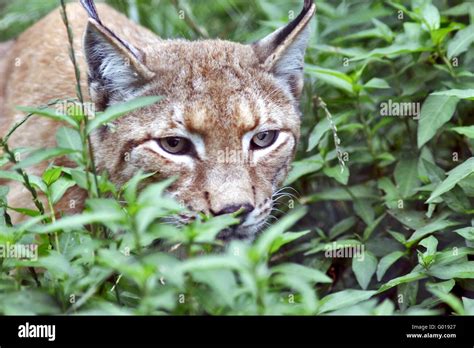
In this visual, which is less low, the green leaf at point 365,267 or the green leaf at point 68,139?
the green leaf at point 68,139

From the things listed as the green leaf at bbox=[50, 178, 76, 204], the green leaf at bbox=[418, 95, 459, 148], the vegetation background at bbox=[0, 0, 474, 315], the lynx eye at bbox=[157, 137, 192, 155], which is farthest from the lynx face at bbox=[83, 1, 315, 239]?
the green leaf at bbox=[418, 95, 459, 148]

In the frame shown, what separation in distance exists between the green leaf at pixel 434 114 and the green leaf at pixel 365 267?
2.61ft

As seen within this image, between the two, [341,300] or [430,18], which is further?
[430,18]

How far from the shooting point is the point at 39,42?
6.20 metres

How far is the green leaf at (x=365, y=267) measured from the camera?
4777 mm

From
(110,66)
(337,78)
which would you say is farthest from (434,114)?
(110,66)

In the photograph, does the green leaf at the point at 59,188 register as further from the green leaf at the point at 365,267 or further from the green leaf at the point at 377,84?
the green leaf at the point at 377,84

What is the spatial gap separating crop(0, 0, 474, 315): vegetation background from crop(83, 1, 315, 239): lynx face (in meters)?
0.24

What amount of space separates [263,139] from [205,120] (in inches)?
18.4

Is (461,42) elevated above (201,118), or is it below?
above

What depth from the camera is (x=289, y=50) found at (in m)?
5.29

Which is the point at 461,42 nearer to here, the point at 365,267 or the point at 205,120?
the point at 365,267

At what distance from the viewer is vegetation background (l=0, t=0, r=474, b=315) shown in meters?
3.24

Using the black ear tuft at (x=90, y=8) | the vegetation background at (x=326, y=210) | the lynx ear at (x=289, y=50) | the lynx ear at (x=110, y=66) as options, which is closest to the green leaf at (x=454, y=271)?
the vegetation background at (x=326, y=210)
